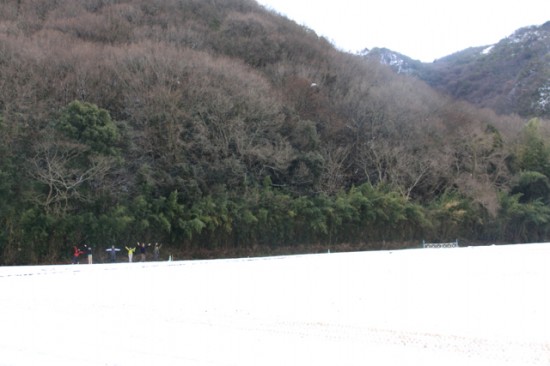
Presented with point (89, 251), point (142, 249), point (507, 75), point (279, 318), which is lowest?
point (142, 249)

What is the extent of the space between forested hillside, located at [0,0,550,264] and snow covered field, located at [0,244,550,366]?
9349 millimetres

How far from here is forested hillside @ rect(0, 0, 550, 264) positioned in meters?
25.9

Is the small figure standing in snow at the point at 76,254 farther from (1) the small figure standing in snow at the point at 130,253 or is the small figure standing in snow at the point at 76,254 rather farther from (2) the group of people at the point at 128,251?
(1) the small figure standing in snow at the point at 130,253

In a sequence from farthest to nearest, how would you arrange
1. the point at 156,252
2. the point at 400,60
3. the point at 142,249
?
the point at 400,60 → the point at 156,252 → the point at 142,249

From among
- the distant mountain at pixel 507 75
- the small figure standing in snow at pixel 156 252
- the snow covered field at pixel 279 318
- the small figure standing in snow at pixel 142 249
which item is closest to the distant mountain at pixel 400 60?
the distant mountain at pixel 507 75

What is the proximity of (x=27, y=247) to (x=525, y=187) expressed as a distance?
38.4 meters

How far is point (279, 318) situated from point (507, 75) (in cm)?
9769

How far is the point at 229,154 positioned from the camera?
107 ft

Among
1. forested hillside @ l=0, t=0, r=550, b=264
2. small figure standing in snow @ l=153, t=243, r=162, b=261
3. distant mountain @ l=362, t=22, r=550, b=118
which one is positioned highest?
distant mountain @ l=362, t=22, r=550, b=118

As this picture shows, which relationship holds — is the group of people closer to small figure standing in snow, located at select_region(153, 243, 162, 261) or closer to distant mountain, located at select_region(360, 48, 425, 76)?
small figure standing in snow, located at select_region(153, 243, 162, 261)

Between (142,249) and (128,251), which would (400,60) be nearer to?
(142,249)

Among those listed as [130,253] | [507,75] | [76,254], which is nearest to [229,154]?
[130,253]

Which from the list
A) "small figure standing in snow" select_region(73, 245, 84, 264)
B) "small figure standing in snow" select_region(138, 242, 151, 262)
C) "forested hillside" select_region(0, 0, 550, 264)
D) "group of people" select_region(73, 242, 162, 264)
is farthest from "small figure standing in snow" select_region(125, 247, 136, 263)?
"small figure standing in snow" select_region(73, 245, 84, 264)

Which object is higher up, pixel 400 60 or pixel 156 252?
pixel 400 60
